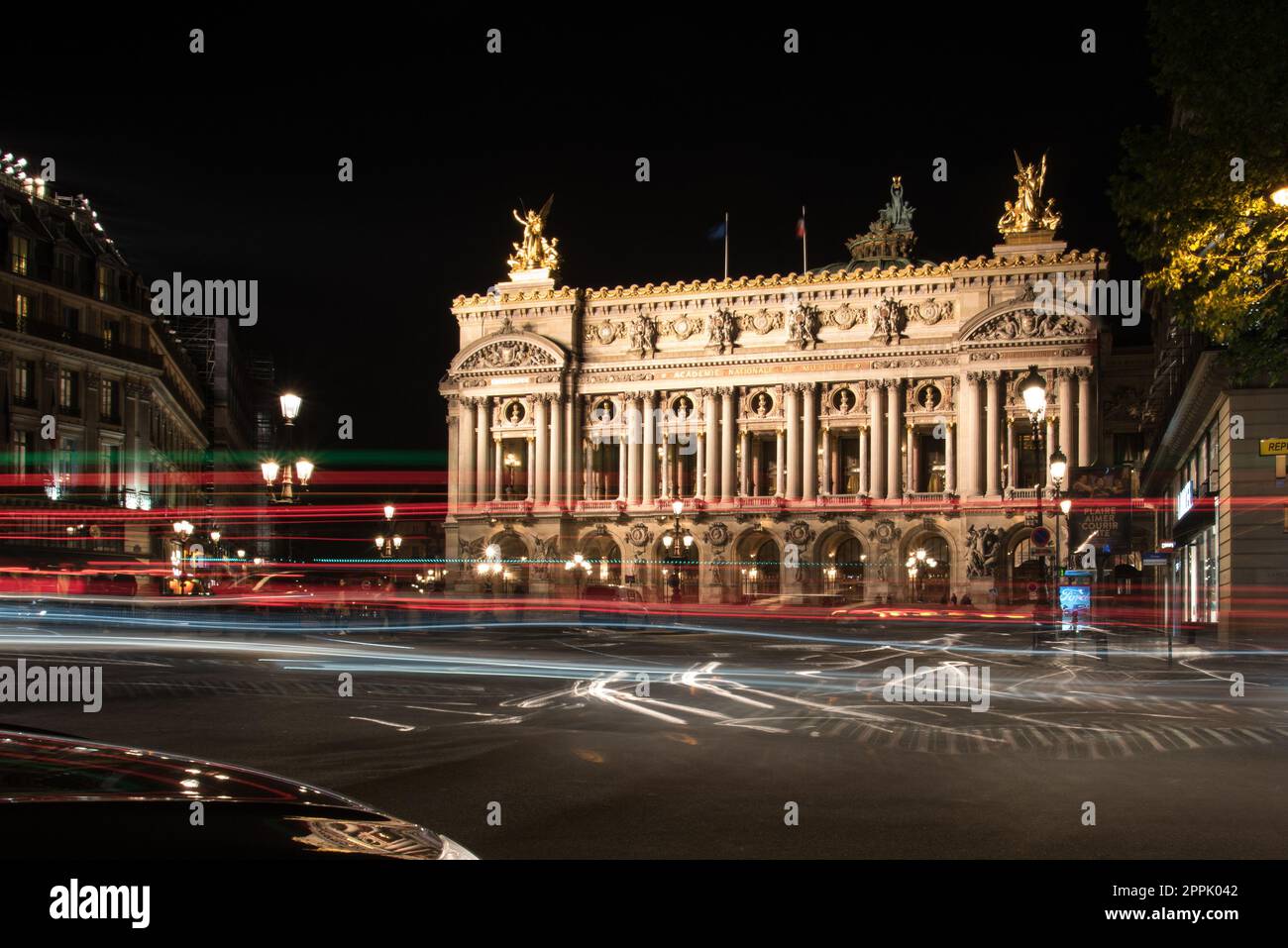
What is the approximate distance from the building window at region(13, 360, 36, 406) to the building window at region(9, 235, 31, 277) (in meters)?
4.19

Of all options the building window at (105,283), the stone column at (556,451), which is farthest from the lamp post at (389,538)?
the building window at (105,283)

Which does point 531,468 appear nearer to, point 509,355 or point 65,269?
point 509,355

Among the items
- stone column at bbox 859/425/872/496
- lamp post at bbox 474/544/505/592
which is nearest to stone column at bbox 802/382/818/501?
stone column at bbox 859/425/872/496

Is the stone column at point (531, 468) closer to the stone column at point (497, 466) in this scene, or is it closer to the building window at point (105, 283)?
the stone column at point (497, 466)

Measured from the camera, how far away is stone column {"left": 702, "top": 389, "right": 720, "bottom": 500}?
8400 centimetres

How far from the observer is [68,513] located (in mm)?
60375

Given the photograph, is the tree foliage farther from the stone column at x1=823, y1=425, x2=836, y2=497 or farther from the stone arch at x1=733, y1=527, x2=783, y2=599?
the stone column at x1=823, y1=425, x2=836, y2=497

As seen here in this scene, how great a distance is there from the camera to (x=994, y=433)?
254 ft

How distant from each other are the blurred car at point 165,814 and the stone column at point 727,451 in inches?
3125

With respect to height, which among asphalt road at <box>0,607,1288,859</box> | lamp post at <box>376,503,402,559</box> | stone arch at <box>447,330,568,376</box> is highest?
stone arch at <box>447,330,568,376</box>

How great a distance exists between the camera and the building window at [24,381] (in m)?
59.8

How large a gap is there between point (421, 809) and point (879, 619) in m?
40.2

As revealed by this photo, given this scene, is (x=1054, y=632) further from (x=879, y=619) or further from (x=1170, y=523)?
(x=1170, y=523)
